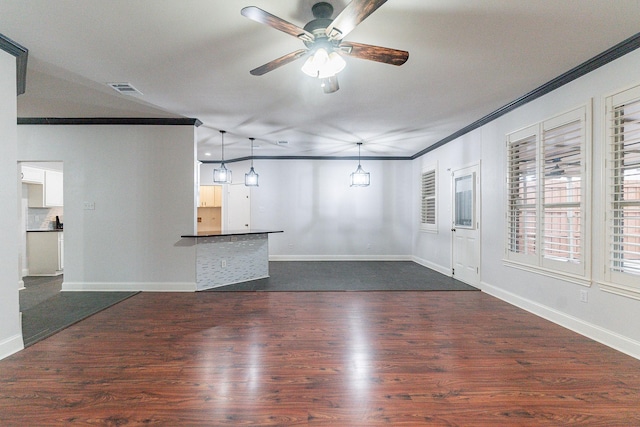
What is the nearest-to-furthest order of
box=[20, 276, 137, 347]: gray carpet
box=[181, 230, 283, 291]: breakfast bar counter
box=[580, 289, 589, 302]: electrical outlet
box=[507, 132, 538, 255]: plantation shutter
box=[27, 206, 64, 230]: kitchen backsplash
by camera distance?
box=[580, 289, 589, 302]: electrical outlet
box=[20, 276, 137, 347]: gray carpet
box=[507, 132, 538, 255]: plantation shutter
box=[181, 230, 283, 291]: breakfast bar counter
box=[27, 206, 64, 230]: kitchen backsplash

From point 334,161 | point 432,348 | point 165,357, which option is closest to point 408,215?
point 334,161

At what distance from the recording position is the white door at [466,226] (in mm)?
4797

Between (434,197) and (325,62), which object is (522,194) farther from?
(325,62)

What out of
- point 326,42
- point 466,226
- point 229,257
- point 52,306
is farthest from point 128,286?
point 466,226

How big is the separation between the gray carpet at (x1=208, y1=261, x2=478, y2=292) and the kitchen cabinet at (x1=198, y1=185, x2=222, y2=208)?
8.87 feet

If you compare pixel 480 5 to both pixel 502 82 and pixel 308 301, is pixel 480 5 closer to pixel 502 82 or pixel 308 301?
pixel 502 82

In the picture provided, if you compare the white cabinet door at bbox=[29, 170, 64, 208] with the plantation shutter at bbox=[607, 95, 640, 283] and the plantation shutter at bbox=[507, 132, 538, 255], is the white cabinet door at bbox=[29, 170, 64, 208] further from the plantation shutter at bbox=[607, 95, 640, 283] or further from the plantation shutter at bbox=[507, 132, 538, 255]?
the plantation shutter at bbox=[607, 95, 640, 283]

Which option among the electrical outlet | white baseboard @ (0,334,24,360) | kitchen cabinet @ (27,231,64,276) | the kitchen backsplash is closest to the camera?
white baseboard @ (0,334,24,360)

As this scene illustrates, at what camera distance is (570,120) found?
3.05 metres

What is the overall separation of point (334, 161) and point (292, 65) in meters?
4.75

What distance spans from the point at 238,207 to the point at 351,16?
21.6ft

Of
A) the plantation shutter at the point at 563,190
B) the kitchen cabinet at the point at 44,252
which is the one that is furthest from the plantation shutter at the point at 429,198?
the kitchen cabinet at the point at 44,252

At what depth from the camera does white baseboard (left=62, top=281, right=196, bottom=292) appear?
448 cm

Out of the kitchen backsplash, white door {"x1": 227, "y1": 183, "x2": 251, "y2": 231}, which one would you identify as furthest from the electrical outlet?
the kitchen backsplash
